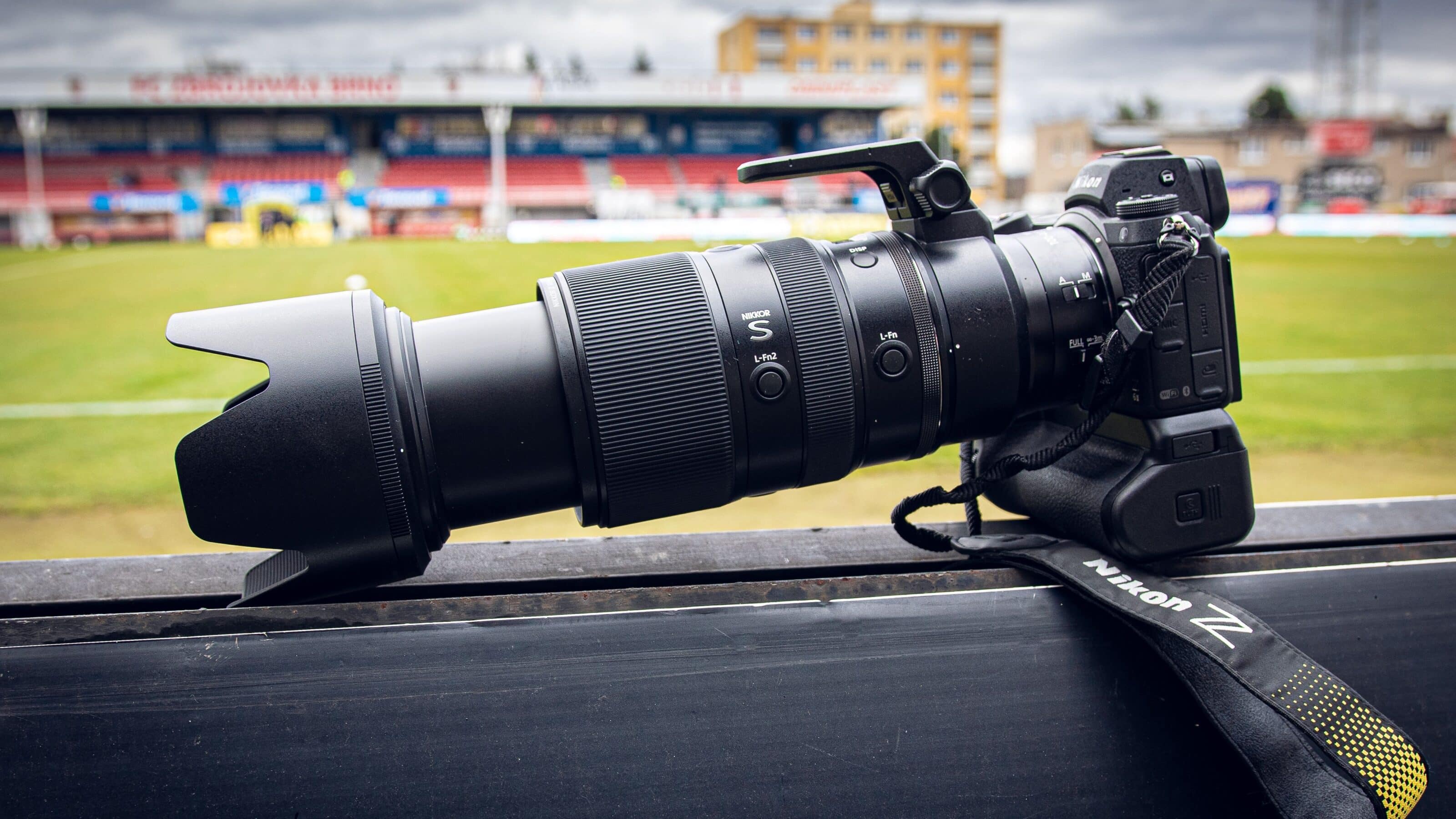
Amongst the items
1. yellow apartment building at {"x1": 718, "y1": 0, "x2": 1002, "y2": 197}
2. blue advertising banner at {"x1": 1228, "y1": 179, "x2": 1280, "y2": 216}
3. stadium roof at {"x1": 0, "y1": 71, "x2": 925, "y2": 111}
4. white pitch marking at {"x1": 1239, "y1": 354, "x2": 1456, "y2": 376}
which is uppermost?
yellow apartment building at {"x1": 718, "y1": 0, "x2": 1002, "y2": 197}

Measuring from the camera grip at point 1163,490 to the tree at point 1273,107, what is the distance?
190ft

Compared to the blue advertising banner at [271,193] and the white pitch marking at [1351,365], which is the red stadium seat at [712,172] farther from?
the white pitch marking at [1351,365]

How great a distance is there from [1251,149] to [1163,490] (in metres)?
49.6

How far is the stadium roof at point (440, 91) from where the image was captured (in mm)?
29359

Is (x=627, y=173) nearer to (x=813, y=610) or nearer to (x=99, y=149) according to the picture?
(x=99, y=149)

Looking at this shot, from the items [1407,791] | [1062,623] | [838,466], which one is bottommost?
[1407,791]

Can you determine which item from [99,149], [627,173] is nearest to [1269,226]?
[627,173]

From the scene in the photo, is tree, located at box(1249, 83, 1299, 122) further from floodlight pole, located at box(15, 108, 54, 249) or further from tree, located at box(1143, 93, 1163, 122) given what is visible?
floodlight pole, located at box(15, 108, 54, 249)

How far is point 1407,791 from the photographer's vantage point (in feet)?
2.96

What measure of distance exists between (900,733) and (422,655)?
1.49ft

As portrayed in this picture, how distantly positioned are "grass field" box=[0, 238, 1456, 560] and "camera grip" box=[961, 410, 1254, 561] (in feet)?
5.94

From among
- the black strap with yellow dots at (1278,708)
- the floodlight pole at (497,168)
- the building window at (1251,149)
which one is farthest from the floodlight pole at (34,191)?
the building window at (1251,149)

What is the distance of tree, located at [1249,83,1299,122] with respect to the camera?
169 feet

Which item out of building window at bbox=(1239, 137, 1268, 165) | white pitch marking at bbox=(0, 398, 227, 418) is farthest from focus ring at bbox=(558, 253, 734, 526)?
building window at bbox=(1239, 137, 1268, 165)
